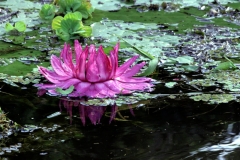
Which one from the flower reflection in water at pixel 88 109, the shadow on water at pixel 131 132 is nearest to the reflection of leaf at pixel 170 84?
the shadow on water at pixel 131 132

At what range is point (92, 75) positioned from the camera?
9.88 feet

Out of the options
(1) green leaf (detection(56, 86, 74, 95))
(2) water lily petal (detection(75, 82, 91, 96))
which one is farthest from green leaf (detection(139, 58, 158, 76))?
(1) green leaf (detection(56, 86, 74, 95))

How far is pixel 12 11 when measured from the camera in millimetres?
4973

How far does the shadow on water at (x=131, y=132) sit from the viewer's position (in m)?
2.22

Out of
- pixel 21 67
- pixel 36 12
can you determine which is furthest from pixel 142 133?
pixel 36 12

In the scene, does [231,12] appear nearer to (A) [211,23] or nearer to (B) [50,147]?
(A) [211,23]

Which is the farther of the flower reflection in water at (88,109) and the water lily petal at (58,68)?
the water lily petal at (58,68)

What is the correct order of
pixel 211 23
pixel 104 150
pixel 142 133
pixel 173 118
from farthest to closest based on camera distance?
pixel 211 23 → pixel 173 118 → pixel 142 133 → pixel 104 150

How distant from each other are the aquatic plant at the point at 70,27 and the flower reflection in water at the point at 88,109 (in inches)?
50.8

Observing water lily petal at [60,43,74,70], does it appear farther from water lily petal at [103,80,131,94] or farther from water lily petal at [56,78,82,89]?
water lily petal at [103,80,131,94]

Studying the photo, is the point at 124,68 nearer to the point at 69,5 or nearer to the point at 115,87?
the point at 115,87

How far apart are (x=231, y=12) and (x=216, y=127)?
2.81m

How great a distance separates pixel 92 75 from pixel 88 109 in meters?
0.31

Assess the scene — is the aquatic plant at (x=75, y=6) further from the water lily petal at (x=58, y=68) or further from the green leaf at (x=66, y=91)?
the green leaf at (x=66, y=91)
